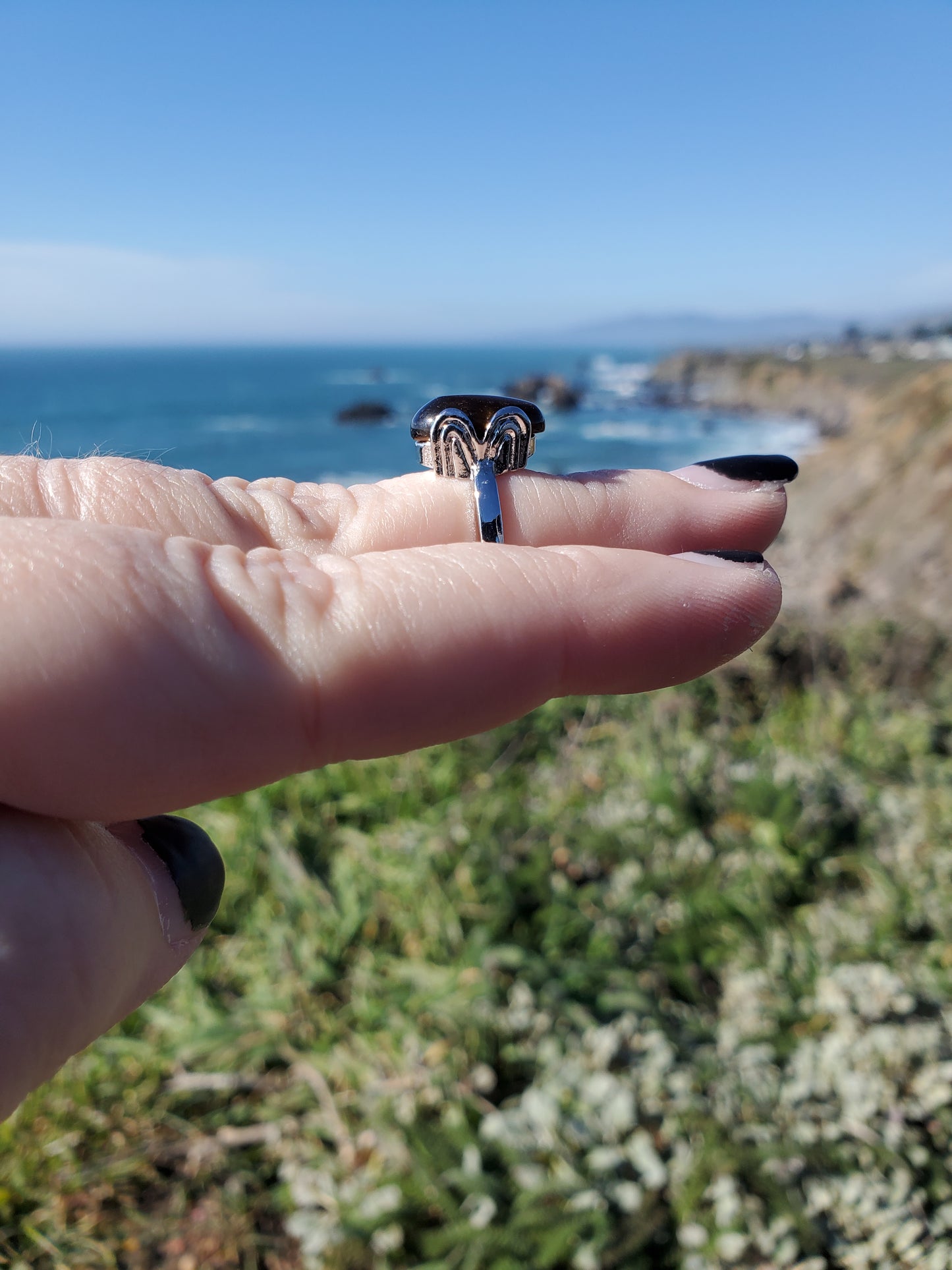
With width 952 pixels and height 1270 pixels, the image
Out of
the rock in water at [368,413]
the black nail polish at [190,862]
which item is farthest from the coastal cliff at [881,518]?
the rock in water at [368,413]

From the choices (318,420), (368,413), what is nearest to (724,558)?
(368,413)

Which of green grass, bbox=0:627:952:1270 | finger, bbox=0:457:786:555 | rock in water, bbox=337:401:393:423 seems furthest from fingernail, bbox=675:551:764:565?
rock in water, bbox=337:401:393:423

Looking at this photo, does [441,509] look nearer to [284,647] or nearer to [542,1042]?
[284,647]

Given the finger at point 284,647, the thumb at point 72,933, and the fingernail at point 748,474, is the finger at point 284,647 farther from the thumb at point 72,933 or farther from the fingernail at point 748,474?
the fingernail at point 748,474

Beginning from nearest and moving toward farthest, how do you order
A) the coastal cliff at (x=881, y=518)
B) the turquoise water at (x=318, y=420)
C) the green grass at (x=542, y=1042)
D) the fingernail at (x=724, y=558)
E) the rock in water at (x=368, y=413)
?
the fingernail at (x=724, y=558) < the green grass at (x=542, y=1042) < the coastal cliff at (x=881, y=518) < the turquoise water at (x=318, y=420) < the rock in water at (x=368, y=413)

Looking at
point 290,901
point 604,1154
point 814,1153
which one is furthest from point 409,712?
point 290,901

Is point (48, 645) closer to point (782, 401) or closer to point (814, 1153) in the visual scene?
point (814, 1153)

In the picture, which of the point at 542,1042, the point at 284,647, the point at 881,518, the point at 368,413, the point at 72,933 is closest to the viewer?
the point at 72,933
